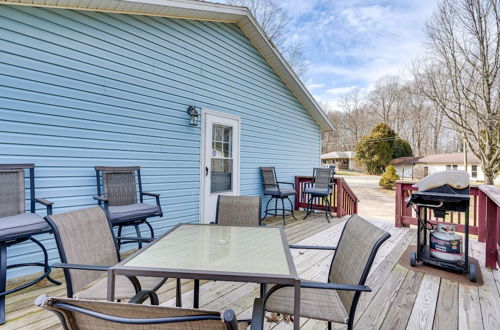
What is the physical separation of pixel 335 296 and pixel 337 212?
4757 mm

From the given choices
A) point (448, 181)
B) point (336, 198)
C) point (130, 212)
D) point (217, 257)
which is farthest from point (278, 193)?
point (217, 257)

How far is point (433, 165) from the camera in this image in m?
22.3

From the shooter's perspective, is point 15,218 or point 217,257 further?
point 15,218

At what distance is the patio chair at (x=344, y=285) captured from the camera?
1.19 m

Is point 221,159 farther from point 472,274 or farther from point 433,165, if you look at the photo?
point 433,165

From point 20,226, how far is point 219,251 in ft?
5.81

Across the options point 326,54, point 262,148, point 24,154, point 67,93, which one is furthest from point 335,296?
point 326,54

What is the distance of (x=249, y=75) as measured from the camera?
5.52m

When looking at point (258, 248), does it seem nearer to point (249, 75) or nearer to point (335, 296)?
point (335, 296)

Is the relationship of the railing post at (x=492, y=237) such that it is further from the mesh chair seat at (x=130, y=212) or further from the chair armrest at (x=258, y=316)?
the mesh chair seat at (x=130, y=212)

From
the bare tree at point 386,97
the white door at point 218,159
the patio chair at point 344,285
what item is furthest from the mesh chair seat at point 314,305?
the bare tree at point 386,97

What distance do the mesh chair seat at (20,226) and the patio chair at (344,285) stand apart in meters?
2.02

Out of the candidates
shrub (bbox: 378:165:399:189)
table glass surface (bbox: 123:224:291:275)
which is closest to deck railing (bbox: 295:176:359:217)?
table glass surface (bbox: 123:224:291:275)

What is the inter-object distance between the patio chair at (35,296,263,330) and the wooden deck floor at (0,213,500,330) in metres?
1.45
